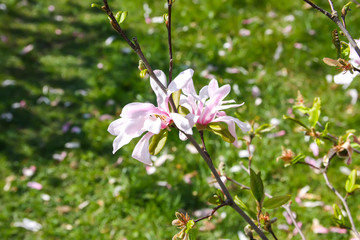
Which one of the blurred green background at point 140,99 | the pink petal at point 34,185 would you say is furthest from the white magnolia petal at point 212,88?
the pink petal at point 34,185

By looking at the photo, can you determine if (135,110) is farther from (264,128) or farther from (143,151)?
(264,128)

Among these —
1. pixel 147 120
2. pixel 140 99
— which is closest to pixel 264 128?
pixel 147 120

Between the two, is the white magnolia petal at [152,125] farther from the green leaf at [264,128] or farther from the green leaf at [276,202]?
the green leaf at [264,128]

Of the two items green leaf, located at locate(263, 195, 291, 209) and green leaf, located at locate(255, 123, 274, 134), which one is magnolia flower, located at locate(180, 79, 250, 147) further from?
green leaf, located at locate(255, 123, 274, 134)

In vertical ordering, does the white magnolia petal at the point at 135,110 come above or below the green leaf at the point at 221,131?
above

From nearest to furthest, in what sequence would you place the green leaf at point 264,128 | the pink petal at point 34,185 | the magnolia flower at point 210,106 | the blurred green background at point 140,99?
the magnolia flower at point 210,106 < the green leaf at point 264,128 < the blurred green background at point 140,99 < the pink petal at point 34,185

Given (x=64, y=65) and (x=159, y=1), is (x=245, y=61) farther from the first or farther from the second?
(x=64, y=65)

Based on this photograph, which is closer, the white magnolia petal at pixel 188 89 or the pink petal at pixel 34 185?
the white magnolia petal at pixel 188 89
